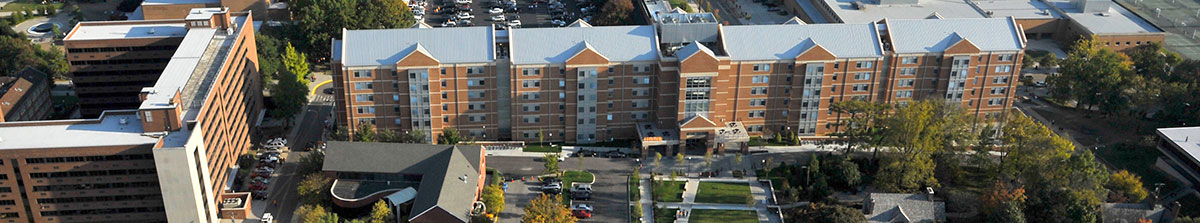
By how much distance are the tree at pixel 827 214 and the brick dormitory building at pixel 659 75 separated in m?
20.4

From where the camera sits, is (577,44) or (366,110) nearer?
(577,44)

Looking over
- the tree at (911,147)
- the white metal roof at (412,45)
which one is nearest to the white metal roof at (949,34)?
the tree at (911,147)

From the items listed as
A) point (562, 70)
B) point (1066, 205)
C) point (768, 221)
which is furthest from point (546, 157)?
point (1066, 205)

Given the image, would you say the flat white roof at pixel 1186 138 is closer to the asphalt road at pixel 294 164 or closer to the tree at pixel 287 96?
the asphalt road at pixel 294 164

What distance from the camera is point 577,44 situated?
14512 centimetres

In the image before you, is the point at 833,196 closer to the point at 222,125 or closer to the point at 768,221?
the point at 768,221

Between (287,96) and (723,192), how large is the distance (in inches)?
2667

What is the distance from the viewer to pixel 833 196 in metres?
136

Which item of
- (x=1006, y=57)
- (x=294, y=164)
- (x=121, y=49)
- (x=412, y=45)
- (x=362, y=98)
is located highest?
Answer: (x=412, y=45)

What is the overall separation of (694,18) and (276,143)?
64.6m

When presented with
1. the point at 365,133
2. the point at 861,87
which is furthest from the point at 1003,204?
the point at 365,133

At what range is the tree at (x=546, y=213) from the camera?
118938 mm

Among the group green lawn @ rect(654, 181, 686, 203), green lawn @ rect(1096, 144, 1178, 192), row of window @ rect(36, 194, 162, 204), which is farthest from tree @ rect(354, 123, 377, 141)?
green lawn @ rect(1096, 144, 1178, 192)

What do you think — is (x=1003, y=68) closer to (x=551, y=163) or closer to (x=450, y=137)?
(x=551, y=163)
